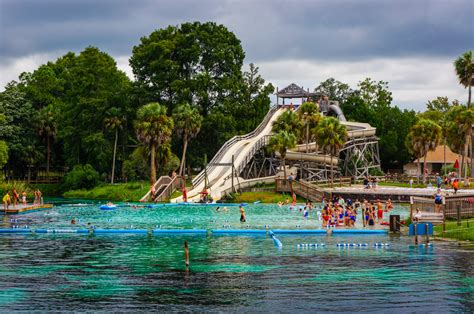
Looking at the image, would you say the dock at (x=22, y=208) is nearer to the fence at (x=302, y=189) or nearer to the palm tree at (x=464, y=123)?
the fence at (x=302, y=189)

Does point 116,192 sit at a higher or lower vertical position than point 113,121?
lower

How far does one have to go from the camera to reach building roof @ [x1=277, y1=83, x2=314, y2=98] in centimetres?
12800

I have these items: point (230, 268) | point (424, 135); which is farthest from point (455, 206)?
point (424, 135)

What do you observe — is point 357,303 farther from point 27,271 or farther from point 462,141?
point 462,141

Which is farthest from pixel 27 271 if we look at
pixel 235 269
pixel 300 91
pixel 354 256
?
pixel 300 91

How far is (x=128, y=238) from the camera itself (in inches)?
2240

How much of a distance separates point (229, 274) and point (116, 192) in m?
64.1

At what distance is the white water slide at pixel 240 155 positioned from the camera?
9356 cm

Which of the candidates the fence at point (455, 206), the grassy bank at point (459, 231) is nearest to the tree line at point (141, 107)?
the fence at point (455, 206)

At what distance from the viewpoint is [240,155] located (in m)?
101

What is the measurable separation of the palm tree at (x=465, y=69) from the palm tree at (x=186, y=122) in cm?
3120

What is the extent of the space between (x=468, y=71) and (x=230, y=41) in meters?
32.8

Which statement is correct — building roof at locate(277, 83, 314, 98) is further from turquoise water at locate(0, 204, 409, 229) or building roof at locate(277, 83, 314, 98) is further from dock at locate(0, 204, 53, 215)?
dock at locate(0, 204, 53, 215)

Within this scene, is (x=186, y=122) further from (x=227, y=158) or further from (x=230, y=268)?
(x=230, y=268)
